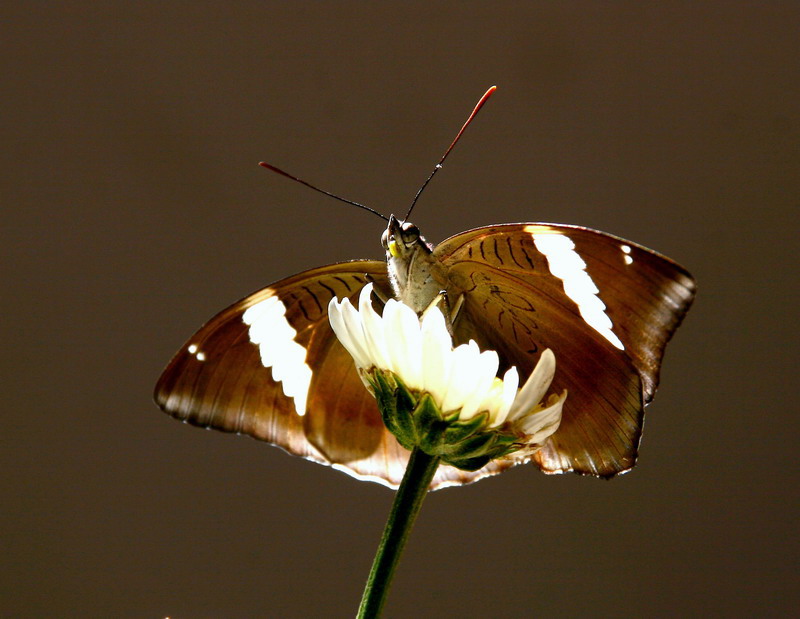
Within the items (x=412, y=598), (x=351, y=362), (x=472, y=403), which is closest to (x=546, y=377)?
(x=472, y=403)

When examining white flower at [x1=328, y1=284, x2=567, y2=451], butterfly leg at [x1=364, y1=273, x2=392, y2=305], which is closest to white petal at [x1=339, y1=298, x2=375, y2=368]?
white flower at [x1=328, y1=284, x2=567, y2=451]

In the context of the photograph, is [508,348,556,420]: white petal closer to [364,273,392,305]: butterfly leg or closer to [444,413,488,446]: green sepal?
[444,413,488,446]: green sepal

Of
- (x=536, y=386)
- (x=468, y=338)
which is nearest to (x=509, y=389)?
(x=536, y=386)

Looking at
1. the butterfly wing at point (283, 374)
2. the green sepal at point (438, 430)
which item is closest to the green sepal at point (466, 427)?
the green sepal at point (438, 430)

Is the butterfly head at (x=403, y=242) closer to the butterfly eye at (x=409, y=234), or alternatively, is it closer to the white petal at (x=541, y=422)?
the butterfly eye at (x=409, y=234)

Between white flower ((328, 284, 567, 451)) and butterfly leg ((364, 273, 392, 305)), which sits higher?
butterfly leg ((364, 273, 392, 305))

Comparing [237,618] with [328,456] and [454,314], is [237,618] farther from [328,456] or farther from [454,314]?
[454,314]

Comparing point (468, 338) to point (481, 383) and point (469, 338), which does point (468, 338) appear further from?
point (481, 383)
